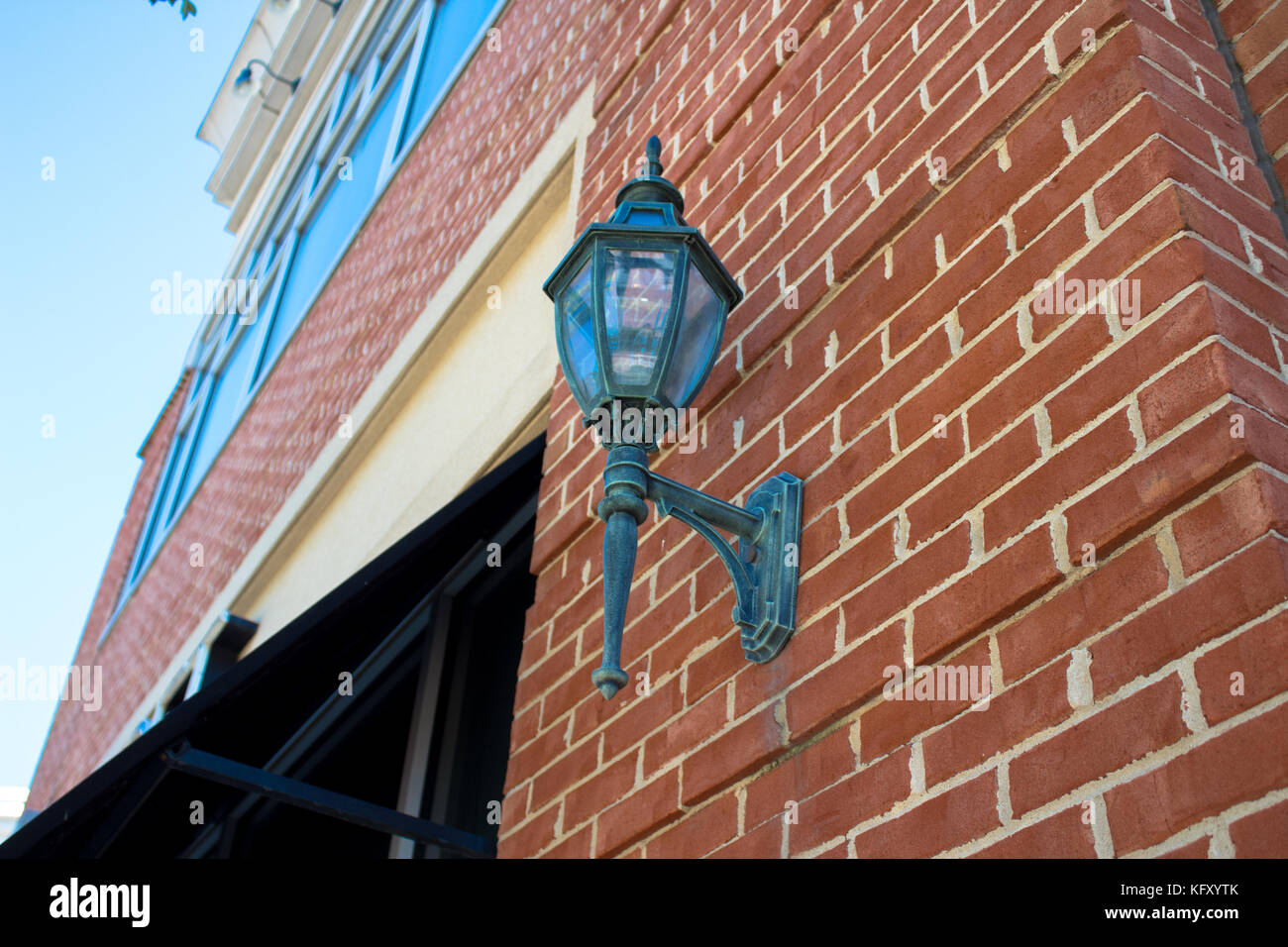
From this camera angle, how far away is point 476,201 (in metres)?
5.62

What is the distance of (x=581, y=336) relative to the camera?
2363 mm

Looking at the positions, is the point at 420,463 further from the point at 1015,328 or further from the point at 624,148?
the point at 1015,328

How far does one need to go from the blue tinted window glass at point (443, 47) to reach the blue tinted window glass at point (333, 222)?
42cm

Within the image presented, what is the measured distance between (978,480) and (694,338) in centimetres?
69

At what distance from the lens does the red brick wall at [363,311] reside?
546 cm

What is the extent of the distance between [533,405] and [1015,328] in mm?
2349

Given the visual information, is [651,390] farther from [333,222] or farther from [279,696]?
[333,222]


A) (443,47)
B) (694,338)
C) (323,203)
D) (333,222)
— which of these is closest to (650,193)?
(694,338)

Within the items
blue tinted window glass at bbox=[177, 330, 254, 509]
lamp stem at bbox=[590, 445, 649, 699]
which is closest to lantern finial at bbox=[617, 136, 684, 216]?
lamp stem at bbox=[590, 445, 649, 699]

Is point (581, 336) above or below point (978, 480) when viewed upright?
above

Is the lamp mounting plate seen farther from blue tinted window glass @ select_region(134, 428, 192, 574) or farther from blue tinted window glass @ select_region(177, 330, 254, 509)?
blue tinted window glass @ select_region(134, 428, 192, 574)

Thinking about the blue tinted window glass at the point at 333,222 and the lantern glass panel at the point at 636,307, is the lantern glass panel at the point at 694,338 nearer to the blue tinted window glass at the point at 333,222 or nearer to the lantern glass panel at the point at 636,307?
the lantern glass panel at the point at 636,307

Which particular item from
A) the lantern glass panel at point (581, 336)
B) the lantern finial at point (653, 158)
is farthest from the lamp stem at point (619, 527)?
the lantern finial at point (653, 158)
